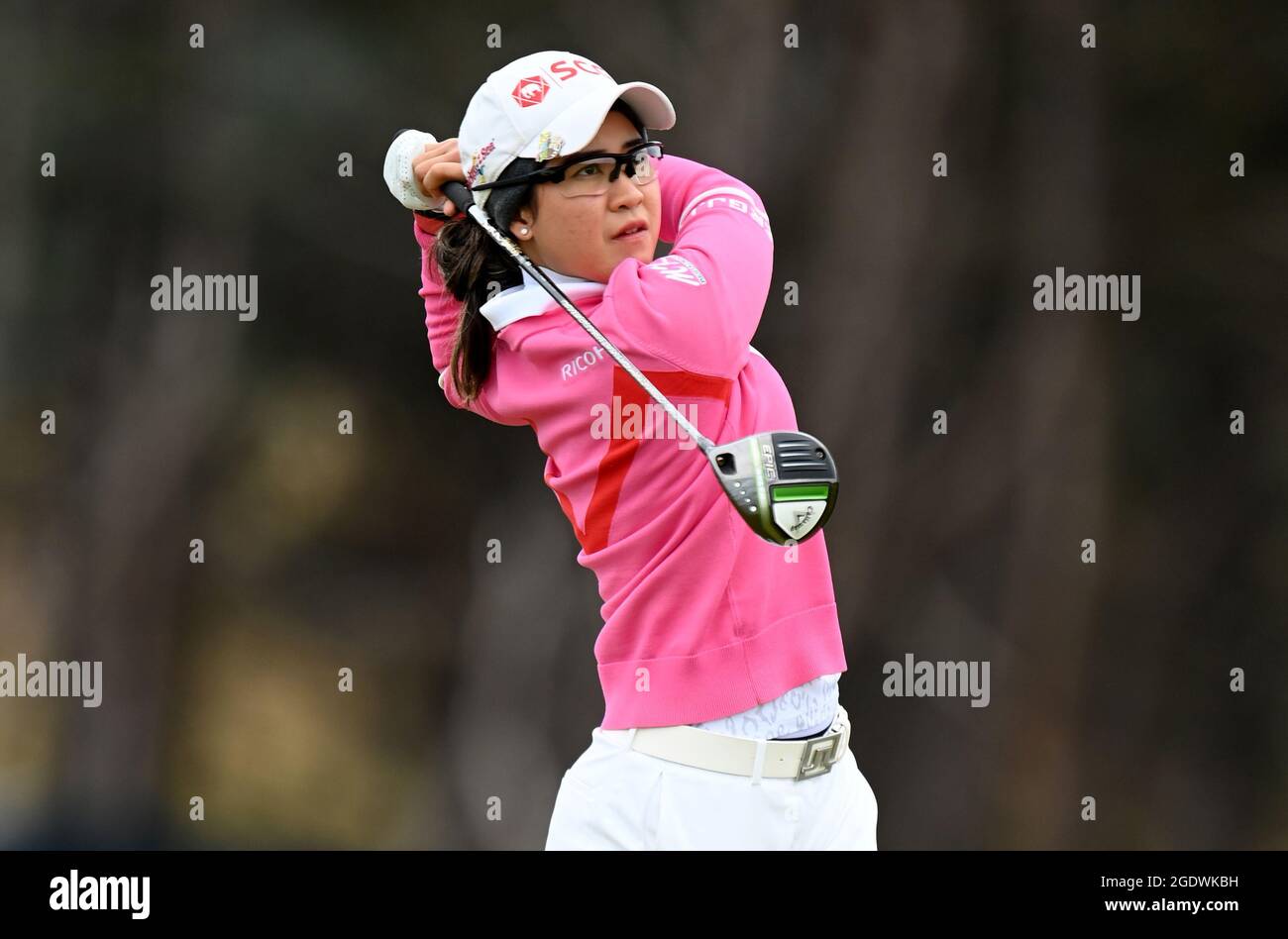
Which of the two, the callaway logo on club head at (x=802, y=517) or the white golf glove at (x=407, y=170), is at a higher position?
the white golf glove at (x=407, y=170)

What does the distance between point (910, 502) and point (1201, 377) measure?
82 centimetres

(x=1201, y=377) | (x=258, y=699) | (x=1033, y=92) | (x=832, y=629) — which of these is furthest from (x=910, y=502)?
(x=832, y=629)

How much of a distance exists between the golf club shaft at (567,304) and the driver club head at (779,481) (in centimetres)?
4

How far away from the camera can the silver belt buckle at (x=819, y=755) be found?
1.89 m

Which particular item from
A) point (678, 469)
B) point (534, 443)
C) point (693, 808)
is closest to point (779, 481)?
point (678, 469)

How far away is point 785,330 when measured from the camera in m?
4.08

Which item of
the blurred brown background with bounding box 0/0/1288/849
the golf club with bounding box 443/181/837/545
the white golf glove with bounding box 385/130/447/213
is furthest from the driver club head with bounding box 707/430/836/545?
the blurred brown background with bounding box 0/0/1288/849

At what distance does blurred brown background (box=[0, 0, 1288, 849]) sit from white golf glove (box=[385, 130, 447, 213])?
6.42 feet

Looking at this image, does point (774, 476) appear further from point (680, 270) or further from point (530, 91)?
point (530, 91)

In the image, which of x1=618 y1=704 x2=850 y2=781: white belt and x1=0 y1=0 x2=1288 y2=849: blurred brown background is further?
x1=0 y1=0 x2=1288 y2=849: blurred brown background

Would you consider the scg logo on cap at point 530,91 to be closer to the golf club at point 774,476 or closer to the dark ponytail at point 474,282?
the dark ponytail at point 474,282

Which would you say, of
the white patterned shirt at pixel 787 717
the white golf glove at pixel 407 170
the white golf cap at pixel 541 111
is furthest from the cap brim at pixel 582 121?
the white patterned shirt at pixel 787 717

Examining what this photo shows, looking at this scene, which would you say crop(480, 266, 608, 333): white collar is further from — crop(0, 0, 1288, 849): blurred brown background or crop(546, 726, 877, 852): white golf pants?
crop(0, 0, 1288, 849): blurred brown background

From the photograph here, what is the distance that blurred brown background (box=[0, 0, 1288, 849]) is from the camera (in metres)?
4.04
